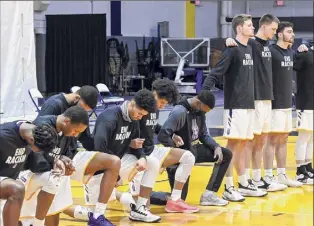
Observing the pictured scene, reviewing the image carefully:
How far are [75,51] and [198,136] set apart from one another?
52.8 feet

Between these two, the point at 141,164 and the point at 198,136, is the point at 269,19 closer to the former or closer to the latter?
the point at 198,136

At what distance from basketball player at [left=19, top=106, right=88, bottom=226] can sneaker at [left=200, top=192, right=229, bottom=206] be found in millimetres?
2050

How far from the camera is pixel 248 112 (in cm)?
719

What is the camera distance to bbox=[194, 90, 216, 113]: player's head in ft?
21.1

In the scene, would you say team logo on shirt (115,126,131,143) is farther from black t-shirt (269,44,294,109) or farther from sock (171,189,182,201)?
black t-shirt (269,44,294,109)

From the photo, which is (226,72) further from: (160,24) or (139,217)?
(160,24)

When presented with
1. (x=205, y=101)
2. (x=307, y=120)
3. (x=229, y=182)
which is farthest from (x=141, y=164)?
(x=307, y=120)

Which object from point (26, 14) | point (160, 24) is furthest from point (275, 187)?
point (160, 24)

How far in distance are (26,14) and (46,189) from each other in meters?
10.1

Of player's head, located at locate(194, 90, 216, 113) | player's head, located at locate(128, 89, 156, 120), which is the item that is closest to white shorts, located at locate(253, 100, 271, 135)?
player's head, located at locate(194, 90, 216, 113)

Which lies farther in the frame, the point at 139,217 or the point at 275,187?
the point at 275,187

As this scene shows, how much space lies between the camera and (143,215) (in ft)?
20.0

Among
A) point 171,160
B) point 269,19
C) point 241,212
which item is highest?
point 269,19

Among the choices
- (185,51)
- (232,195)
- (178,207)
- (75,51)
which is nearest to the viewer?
(178,207)
